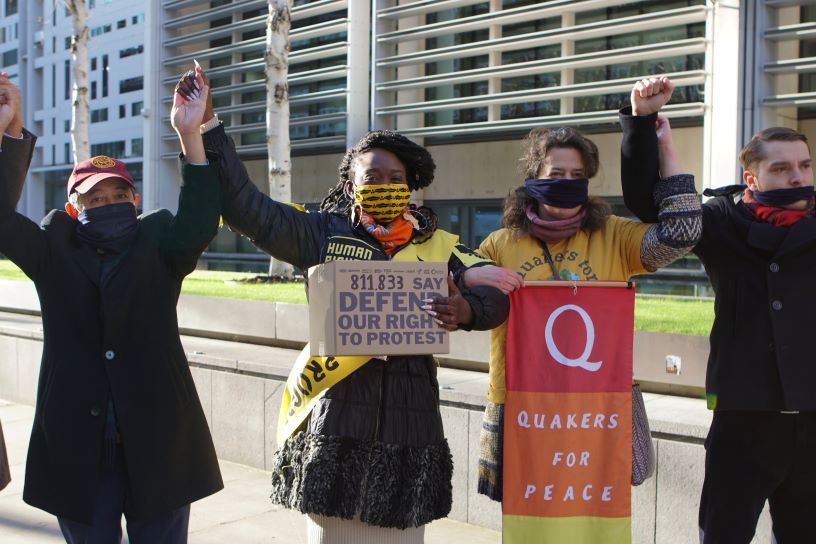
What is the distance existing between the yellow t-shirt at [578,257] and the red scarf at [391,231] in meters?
0.53

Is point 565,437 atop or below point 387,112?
below

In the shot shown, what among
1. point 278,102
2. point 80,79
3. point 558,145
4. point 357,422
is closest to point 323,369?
point 357,422

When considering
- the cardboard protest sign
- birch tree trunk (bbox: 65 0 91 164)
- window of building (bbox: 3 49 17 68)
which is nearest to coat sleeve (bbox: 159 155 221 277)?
the cardboard protest sign

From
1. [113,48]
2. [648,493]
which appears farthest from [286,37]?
[113,48]

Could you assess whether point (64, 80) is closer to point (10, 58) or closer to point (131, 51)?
point (131, 51)

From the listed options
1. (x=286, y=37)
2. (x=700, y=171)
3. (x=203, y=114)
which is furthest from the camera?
(x=700, y=171)

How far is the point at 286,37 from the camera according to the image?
15.4 metres

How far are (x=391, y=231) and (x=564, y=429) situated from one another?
1.01 m

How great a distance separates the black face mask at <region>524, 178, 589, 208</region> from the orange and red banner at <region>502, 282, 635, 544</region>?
1.07 ft

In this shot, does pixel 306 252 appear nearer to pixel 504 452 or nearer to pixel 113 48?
pixel 504 452

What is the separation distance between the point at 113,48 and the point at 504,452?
4147 centimetres

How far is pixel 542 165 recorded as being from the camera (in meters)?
3.35

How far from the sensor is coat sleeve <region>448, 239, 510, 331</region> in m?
2.96

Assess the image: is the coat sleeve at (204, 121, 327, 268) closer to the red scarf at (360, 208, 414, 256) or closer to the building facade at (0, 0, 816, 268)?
the red scarf at (360, 208, 414, 256)
